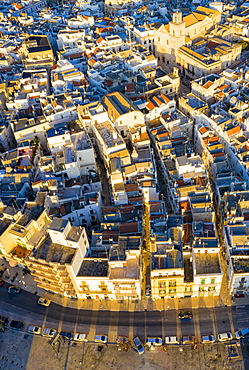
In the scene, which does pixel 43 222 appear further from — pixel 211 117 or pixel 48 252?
pixel 211 117

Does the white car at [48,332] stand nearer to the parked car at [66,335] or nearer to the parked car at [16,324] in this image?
the parked car at [66,335]

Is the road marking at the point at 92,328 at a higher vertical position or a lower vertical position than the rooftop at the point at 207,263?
lower

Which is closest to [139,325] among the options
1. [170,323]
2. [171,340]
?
[170,323]

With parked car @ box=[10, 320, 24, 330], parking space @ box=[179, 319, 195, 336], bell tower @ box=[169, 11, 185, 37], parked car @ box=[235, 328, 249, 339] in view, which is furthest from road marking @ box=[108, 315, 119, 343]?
bell tower @ box=[169, 11, 185, 37]

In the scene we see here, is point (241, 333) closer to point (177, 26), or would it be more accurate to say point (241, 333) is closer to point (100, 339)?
point (100, 339)

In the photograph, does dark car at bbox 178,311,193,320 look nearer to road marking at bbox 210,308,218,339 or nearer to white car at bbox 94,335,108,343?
road marking at bbox 210,308,218,339

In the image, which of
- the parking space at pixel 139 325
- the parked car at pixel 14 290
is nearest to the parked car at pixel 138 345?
the parking space at pixel 139 325

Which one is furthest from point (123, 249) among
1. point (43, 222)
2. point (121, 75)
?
point (121, 75)
